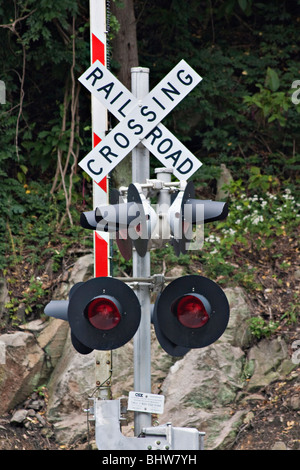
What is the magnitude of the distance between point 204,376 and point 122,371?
86 centimetres

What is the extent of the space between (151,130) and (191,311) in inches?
48.0

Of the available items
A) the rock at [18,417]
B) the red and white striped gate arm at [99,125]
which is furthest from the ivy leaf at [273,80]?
the rock at [18,417]

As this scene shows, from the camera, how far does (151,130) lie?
15.4ft

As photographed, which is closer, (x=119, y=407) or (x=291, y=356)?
(x=119, y=407)

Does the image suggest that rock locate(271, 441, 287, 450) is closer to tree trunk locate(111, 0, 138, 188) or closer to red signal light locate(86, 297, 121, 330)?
red signal light locate(86, 297, 121, 330)

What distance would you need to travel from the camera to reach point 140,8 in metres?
11.1

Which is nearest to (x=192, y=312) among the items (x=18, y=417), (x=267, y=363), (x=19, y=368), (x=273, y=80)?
(x=267, y=363)

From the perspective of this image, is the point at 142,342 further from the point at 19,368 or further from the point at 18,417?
the point at 19,368

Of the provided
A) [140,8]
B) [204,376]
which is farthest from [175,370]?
[140,8]

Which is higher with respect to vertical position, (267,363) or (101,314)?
(101,314)

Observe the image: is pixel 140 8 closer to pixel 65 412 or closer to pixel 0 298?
pixel 0 298

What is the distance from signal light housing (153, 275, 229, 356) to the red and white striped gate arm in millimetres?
1942

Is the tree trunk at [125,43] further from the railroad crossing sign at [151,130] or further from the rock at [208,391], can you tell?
the railroad crossing sign at [151,130]

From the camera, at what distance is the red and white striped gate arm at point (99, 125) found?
602cm
